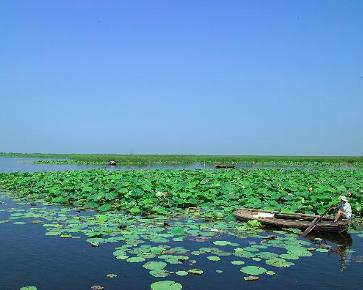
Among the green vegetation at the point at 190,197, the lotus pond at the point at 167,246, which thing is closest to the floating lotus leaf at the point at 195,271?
the lotus pond at the point at 167,246

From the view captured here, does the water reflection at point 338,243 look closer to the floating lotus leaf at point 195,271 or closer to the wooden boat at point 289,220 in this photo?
the wooden boat at point 289,220

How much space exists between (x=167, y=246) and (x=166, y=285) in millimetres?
2607

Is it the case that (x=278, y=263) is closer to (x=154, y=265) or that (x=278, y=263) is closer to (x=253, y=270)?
(x=253, y=270)

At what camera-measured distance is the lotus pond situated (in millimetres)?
7332

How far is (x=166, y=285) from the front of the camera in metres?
6.59

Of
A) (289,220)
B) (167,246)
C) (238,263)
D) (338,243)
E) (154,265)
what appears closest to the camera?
(154,265)

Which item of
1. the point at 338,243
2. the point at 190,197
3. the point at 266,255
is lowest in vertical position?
the point at 338,243

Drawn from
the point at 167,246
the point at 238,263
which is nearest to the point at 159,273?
the point at 238,263

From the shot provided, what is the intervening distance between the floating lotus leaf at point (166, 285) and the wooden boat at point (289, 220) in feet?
18.8

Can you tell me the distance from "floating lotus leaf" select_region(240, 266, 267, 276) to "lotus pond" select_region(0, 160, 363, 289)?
0.07 ft

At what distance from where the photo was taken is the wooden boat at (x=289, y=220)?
11.1 metres

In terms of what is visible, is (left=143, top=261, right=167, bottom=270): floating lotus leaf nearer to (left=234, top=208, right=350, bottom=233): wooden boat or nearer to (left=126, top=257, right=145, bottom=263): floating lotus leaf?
(left=126, top=257, right=145, bottom=263): floating lotus leaf

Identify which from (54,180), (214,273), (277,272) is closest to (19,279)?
(214,273)

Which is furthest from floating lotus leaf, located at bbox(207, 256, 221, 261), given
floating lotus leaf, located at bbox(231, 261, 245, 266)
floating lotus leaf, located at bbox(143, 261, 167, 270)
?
floating lotus leaf, located at bbox(143, 261, 167, 270)
